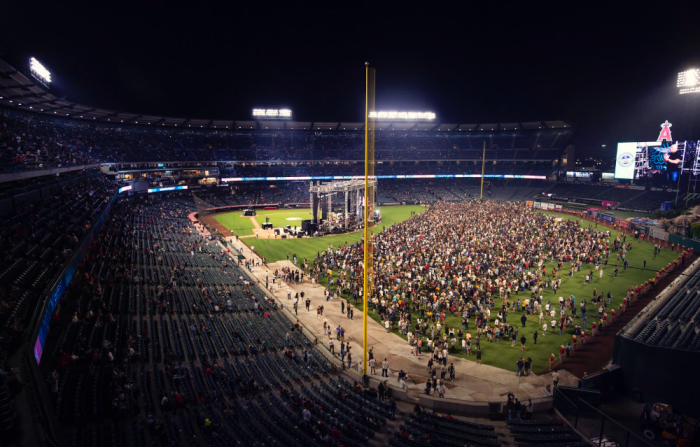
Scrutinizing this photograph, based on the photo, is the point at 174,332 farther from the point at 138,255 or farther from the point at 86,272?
the point at 138,255

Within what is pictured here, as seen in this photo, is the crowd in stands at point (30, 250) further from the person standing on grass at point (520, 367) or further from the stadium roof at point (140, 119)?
the person standing on grass at point (520, 367)

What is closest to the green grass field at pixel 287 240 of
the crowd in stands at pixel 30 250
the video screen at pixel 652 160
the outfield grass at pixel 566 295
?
the outfield grass at pixel 566 295

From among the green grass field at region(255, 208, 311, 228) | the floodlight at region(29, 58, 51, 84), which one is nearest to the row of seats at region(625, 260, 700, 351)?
the floodlight at region(29, 58, 51, 84)

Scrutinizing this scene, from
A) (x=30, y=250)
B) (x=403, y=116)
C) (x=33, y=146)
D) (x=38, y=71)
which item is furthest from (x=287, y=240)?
(x=403, y=116)

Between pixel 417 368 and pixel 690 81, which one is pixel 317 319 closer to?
pixel 417 368

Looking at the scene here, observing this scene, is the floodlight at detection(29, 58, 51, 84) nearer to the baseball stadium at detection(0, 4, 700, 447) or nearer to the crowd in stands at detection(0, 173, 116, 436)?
the baseball stadium at detection(0, 4, 700, 447)
